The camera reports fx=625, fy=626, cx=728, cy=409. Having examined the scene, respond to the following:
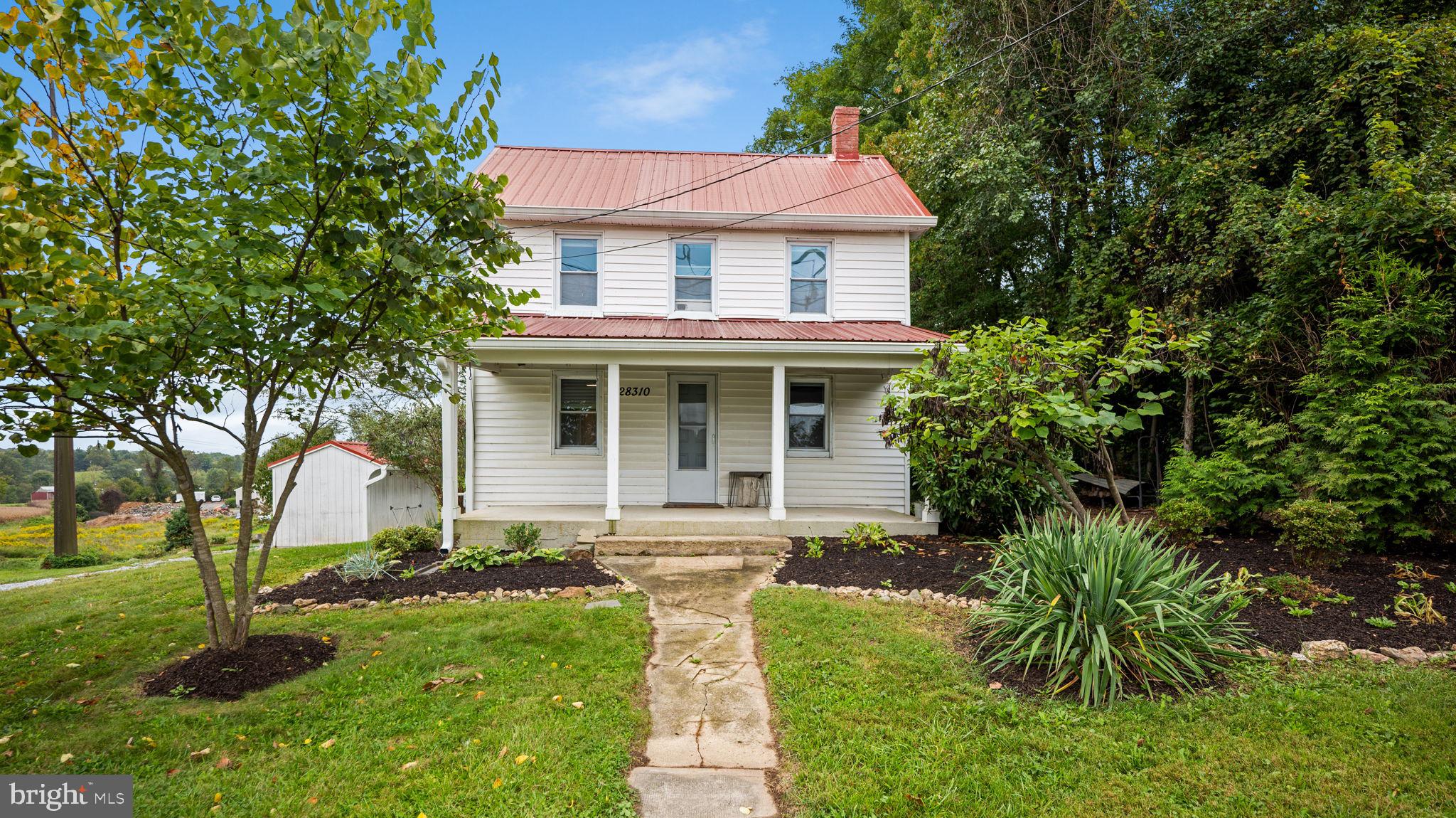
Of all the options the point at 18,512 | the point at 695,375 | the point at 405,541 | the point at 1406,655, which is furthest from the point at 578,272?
the point at 18,512

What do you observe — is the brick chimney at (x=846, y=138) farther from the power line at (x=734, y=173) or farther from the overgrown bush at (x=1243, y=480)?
the overgrown bush at (x=1243, y=480)

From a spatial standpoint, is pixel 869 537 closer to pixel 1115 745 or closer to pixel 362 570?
pixel 1115 745

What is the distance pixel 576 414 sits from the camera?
10.2 m

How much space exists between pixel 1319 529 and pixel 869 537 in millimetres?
4379

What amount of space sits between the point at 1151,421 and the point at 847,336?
7562 millimetres

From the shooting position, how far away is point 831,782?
9.58 ft

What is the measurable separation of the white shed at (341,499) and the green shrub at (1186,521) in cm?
1235

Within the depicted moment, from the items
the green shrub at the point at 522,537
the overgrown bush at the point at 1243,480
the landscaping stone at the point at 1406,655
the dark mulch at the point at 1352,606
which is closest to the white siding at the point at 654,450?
the green shrub at the point at 522,537

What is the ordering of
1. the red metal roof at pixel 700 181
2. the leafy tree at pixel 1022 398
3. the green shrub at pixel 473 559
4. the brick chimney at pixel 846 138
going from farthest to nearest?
the brick chimney at pixel 846 138 < the red metal roof at pixel 700 181 < the green shrub at pixel 473 559 < the leafy tree at pixel 1022 398

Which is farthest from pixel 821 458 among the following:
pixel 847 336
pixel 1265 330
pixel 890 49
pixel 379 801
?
pixel 890 49

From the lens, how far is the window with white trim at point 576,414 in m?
10.1

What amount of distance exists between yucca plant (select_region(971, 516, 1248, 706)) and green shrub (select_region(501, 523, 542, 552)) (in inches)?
218

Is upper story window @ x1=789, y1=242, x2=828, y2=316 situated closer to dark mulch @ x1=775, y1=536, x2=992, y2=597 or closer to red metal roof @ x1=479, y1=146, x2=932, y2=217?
red metal roof @ x1=479, y1=146, x2=932, y2=217

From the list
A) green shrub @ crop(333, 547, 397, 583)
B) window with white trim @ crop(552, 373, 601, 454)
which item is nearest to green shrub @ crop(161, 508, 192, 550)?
green shrub @ crop(333, 547, 397, 583)
